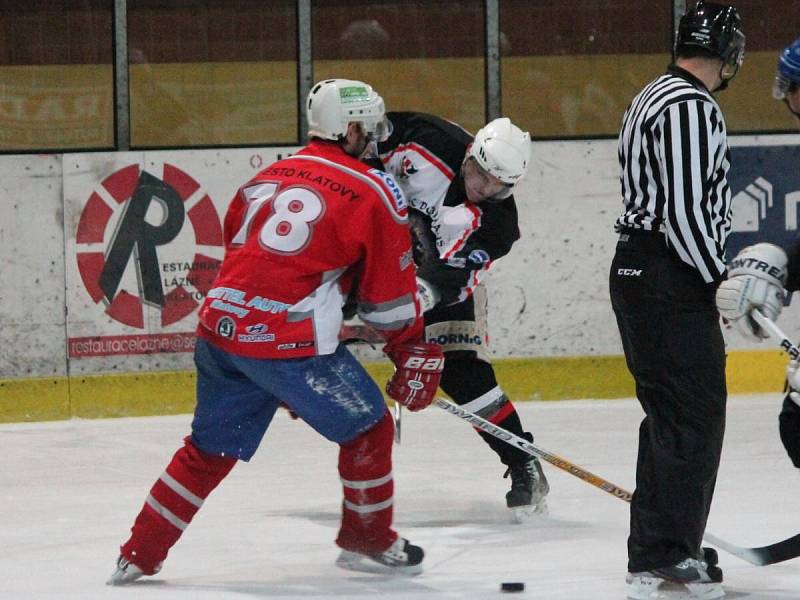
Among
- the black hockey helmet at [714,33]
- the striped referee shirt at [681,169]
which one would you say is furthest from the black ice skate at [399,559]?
the black hockey helmet at [714,33]

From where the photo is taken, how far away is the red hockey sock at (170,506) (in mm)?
3268

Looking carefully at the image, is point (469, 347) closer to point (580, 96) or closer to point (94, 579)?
point (94, 579)

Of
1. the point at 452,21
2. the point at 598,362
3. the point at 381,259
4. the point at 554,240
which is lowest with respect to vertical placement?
the point at 598,362

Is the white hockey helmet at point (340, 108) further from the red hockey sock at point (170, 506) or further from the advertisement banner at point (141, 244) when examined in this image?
the advertisement banner at point (141, 244)

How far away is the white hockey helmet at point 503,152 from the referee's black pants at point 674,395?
824 millimetres

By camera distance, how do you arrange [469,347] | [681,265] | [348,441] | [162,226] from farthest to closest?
[162,226], [469,347], [348,441], [681,265]

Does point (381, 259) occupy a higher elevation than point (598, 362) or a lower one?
higher

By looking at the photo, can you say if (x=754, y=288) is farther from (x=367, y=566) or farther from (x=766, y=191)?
(x=766, y=191)

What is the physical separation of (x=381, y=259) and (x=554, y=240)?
3106 millimetres

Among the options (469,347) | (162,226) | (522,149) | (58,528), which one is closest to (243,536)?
(58,528)

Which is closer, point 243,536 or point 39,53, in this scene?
point 243,536

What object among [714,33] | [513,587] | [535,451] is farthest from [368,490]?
[714,33]

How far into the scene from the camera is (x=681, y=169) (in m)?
2.94

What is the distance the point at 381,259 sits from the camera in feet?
10.5
